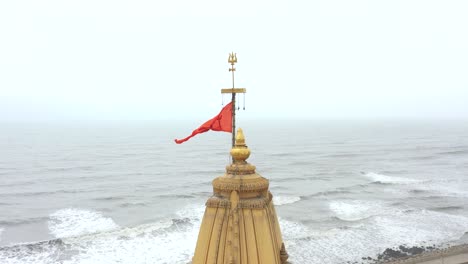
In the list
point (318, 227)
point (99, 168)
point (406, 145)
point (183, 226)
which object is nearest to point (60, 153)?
point (99, 168)

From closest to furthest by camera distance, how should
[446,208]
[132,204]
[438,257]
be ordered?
[438,257] < [446,208] < [132,204]

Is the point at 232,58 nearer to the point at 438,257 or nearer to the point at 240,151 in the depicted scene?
the point at 240,151

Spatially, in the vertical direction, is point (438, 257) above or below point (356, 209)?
above

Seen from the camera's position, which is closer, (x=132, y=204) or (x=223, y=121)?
(x=223, y=121)

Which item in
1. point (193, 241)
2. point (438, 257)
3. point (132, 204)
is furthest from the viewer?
point (132, 204)

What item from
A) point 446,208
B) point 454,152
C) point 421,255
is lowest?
point 446,208

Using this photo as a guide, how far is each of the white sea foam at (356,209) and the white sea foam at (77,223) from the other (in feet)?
67.5

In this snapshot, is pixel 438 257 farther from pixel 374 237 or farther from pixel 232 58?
pixel 232 58

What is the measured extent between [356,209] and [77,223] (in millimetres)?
25944

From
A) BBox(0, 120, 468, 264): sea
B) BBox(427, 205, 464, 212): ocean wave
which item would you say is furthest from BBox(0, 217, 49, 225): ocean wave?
BBox(427, 205, 464, 212): ocean wave

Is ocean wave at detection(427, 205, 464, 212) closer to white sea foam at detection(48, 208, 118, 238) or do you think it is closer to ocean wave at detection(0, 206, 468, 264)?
ocean wave at detection(0, 206, 468, 264)

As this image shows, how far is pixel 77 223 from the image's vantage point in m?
38.2

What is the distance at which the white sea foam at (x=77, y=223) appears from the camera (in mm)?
35344

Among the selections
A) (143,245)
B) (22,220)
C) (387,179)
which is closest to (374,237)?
(143,245)
